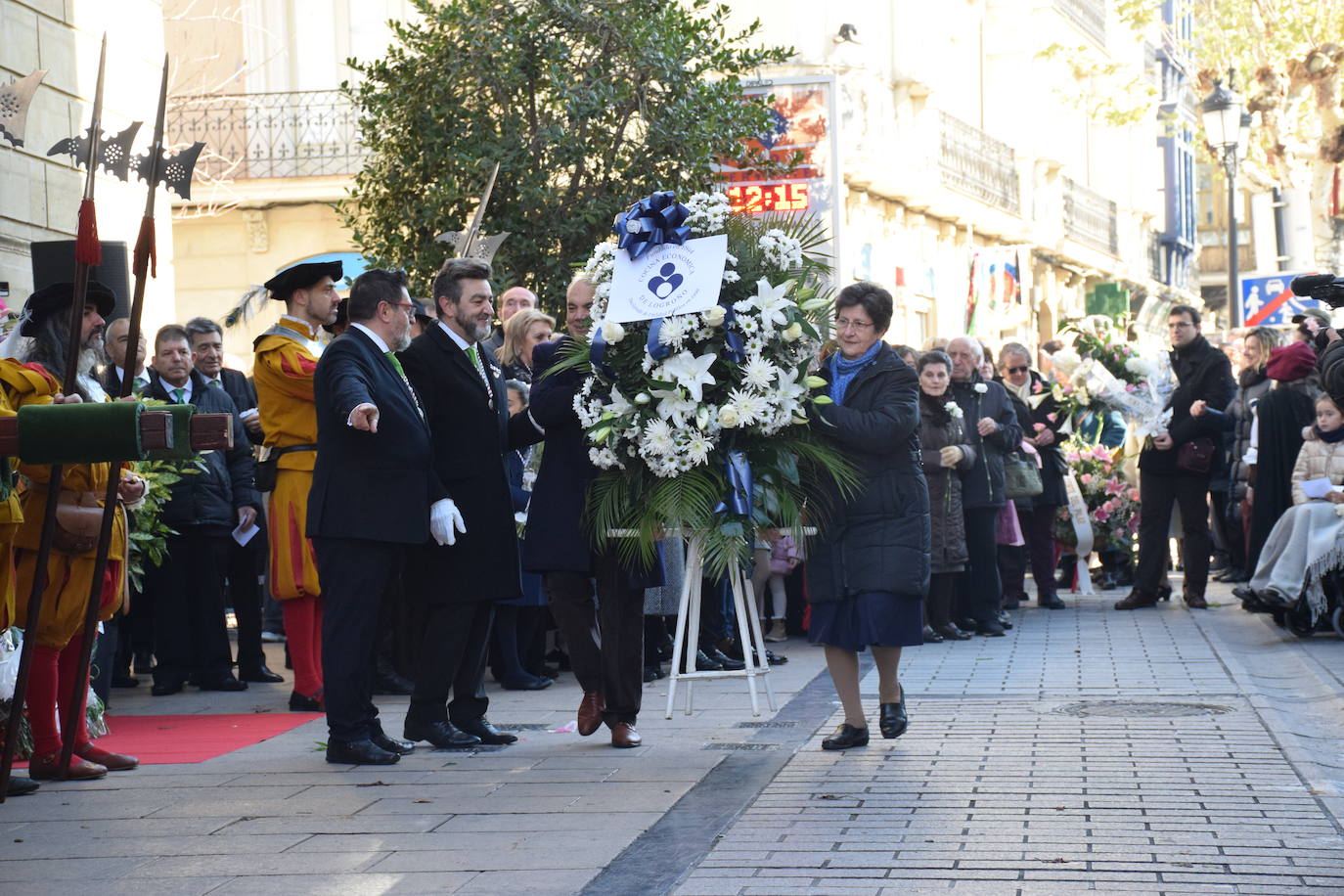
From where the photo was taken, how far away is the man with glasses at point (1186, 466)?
14.6 meters

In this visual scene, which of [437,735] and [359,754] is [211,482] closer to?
[437,735]

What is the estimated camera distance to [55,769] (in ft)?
24.3

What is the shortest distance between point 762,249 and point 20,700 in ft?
11.1

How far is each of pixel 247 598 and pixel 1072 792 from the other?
228 inches

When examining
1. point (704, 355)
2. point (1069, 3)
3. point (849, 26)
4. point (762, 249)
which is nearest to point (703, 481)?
point (704, 355)

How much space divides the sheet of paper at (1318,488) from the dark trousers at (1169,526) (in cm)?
220

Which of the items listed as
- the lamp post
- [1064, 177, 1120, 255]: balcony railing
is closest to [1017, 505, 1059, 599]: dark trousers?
the lamp post

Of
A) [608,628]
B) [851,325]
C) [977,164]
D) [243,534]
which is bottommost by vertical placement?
[608,628]

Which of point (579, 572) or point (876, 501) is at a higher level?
point (876, 501)

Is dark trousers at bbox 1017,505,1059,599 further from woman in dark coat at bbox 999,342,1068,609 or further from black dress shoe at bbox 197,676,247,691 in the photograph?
black dress shoe at bbox 197,676,247,691

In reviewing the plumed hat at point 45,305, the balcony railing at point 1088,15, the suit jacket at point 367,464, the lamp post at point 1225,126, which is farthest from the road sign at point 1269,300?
the plumed hat at point 45,305

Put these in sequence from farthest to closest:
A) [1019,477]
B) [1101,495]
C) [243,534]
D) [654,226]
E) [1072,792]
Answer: [1101,495] → [1019,477] → [243,534] → [654,226] → [1072,792]

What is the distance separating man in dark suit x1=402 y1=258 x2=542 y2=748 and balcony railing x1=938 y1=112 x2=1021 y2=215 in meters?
23.2

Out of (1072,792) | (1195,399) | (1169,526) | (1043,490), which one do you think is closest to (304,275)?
(1072,792)
